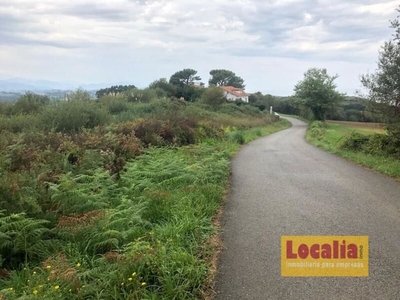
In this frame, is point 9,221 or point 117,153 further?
point 117,153

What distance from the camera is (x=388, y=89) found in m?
14.5

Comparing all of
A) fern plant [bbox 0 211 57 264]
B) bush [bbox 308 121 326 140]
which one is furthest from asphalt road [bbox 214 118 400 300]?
bush [bbox 308 121 326 140]

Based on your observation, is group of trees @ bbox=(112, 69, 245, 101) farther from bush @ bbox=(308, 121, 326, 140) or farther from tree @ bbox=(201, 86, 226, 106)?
bush @ bbox=(308, 121, 326, 140)

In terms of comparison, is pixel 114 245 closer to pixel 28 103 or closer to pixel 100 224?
pixel 100 224

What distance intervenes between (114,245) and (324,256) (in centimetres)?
284

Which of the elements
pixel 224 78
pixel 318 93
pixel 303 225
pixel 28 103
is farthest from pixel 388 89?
pixel 224 78

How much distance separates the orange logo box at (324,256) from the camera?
175 inches

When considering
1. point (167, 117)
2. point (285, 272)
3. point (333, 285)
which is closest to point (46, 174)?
point (285, 272)

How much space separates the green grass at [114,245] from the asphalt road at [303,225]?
1.38ft

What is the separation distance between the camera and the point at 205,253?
4836 mm

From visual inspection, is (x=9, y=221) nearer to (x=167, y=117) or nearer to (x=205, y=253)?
(x=205, y=253)

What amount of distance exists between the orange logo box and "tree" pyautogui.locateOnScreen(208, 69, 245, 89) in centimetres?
13159

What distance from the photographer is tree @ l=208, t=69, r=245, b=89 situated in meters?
137

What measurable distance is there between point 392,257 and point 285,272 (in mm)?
1528
